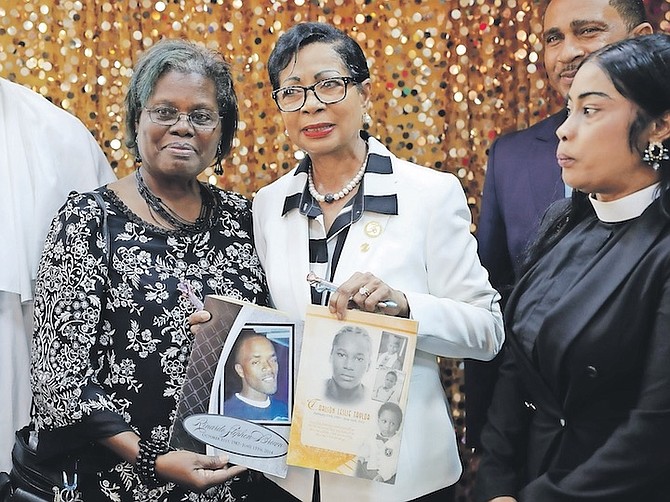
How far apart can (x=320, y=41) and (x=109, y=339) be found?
33.3 inches

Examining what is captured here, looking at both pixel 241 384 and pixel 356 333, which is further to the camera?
pixel 241 384

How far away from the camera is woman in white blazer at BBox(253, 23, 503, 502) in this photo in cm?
186

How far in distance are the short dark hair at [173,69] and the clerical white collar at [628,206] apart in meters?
1.00

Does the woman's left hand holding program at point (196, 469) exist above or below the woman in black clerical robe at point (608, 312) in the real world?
below

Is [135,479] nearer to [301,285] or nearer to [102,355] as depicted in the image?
[102,355]

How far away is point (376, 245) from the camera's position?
1899mm

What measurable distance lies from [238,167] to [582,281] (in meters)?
1.52

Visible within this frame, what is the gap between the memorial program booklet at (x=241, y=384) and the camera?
71.4 inches

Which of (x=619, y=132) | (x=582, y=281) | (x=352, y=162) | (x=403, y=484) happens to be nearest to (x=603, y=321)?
(x=582, y=281)

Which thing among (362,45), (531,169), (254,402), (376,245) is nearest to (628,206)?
(376,245)

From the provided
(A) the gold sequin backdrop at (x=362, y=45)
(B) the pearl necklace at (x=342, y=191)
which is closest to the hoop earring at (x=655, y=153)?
(B) the pearl necklace at (x=342, y=191)

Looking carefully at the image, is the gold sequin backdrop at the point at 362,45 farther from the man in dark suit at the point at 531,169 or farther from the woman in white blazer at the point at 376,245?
the woman in white blazer at the point at 376,245

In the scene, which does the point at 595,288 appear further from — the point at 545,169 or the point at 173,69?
the point at 173,69

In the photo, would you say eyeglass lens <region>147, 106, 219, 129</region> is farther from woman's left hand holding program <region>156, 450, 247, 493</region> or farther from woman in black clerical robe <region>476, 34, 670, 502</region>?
woman in black clerical robe <region>476, 34, 670, 502</region>
